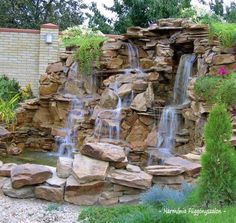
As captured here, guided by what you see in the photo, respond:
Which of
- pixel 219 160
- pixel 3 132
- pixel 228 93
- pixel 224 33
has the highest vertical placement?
pixel 224 33

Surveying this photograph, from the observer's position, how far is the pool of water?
→ 8781 mm

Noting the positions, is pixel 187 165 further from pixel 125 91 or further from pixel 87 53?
pixel 87 53

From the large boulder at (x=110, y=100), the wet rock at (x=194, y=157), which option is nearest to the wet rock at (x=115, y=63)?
the large boulder at (x=110, y=100)

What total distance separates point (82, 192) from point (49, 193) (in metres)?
0.39

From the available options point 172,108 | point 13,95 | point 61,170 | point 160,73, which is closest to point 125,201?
point 61,170

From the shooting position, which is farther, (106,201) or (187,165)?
(187,165)

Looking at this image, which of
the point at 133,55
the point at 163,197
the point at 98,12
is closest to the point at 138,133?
the point at 133,55

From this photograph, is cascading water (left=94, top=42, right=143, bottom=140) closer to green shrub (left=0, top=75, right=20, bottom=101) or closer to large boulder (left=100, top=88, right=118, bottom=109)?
large boulder (left=100, top=88, right=118, bottom=109)

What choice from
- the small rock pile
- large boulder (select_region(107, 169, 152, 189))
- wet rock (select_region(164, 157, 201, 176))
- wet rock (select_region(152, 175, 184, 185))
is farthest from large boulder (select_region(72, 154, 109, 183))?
wet rock (select_region(164, 157, 201, 176))

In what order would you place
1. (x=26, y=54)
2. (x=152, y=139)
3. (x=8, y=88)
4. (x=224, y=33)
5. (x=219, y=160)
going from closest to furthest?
(x=219, y=160) → (x=224, y=33) → (x=152, y=139) → (x=8, y=88) → (x=26, y=54)

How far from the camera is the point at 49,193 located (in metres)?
5.16

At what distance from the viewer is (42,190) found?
5195mm

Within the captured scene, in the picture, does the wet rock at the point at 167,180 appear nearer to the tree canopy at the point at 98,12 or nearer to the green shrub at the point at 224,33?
the green shrub at the point at 224,33

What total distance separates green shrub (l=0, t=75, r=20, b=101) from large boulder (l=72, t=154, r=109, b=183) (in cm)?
742
